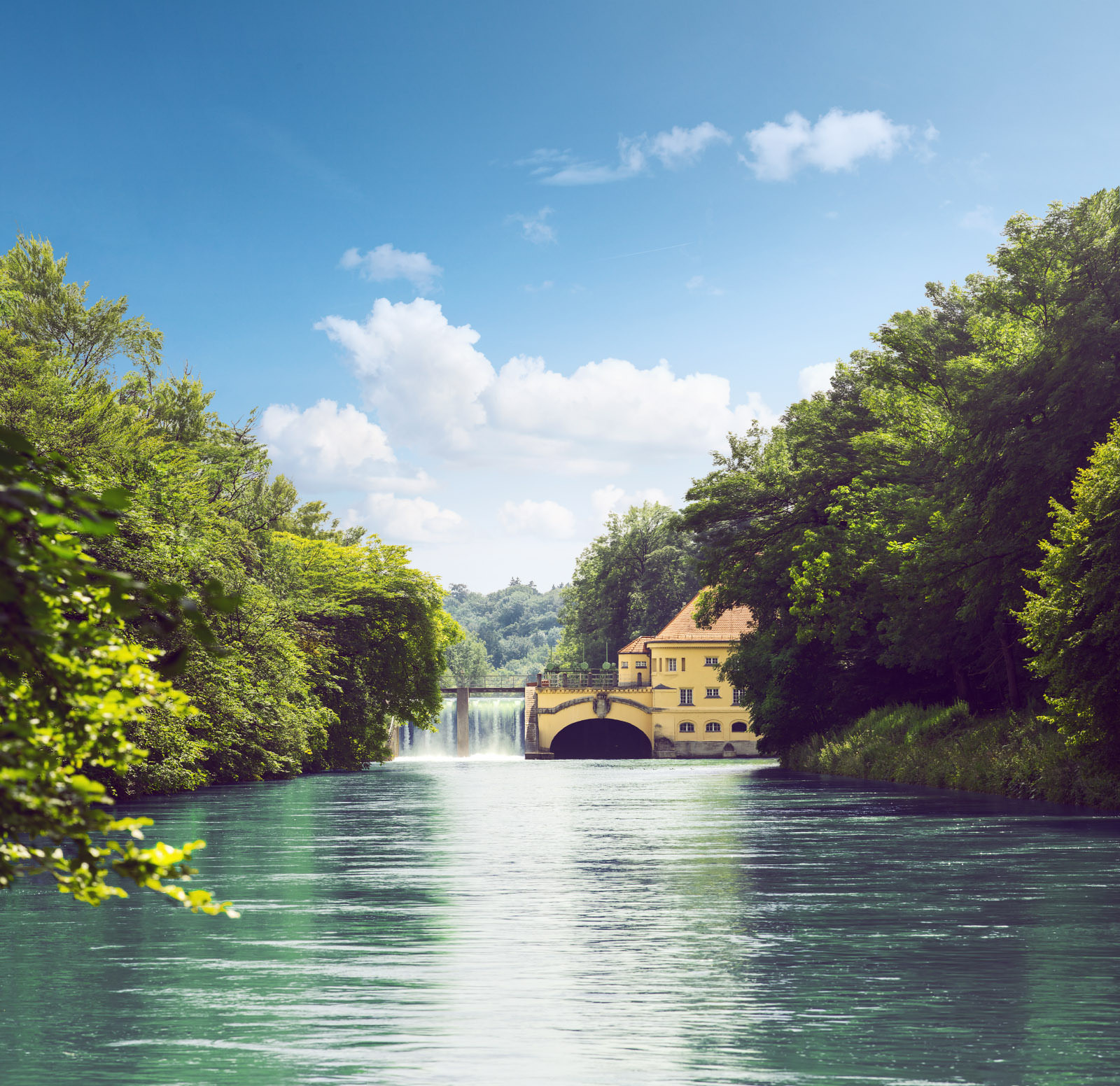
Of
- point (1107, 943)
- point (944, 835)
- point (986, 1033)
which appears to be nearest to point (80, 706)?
point (986, 1033)

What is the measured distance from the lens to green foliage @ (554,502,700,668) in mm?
114250

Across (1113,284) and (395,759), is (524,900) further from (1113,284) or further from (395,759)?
(395,759)

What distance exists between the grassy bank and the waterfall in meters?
61.0

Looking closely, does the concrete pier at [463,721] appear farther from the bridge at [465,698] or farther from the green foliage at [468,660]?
the green foliage at [468,660]

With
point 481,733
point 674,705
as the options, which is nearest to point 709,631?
point 674,705

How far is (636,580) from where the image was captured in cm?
11556

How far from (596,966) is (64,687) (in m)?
8.84

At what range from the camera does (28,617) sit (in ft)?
12.2

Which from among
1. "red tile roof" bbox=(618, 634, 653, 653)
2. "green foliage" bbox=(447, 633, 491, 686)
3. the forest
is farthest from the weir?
"green foliage" bbox=(447, 633, 491, 686)

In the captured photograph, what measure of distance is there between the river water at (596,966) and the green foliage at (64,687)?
4678 mm

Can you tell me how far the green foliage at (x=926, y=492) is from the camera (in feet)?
105

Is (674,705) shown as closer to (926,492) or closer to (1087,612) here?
(926,492)

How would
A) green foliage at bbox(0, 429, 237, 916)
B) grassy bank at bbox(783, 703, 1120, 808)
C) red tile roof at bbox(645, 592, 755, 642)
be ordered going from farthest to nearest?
1. red tile roof at bbox(645, 592, 755, 642)
2. grassy bank at bbox(783, 703, 1120, 808)
3. green foliage at bbox(0, 429, 237, 916)

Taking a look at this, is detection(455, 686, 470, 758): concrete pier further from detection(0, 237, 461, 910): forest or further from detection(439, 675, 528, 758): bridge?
detection(0, 237, 461, 910): forest
